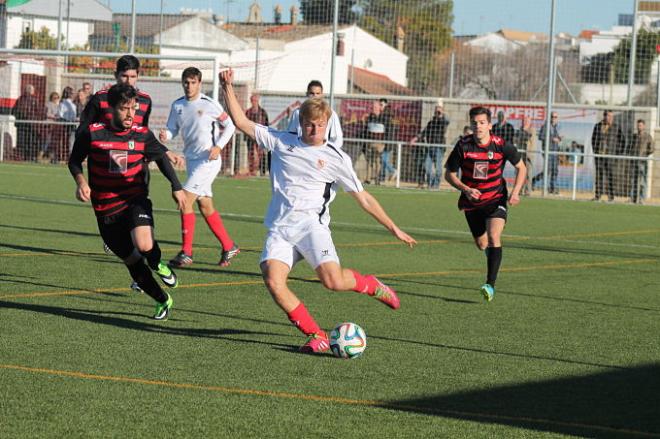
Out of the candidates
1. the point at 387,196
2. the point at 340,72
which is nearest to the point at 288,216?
the point at 387,196

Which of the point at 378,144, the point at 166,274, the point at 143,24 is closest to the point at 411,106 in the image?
the point at 378,144

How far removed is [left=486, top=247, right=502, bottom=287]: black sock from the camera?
36.7ft

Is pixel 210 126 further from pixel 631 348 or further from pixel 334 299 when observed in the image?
pixel 631 348

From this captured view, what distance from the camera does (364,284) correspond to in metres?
8.42

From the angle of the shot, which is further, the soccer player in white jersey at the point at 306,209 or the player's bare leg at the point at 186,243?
the player's bare leg at the point at 186,243

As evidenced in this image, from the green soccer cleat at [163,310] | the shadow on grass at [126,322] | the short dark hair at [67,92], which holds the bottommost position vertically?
the shadow on grass at [126,322]

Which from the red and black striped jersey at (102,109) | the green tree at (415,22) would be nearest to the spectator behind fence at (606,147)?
the green tree at (415,22)

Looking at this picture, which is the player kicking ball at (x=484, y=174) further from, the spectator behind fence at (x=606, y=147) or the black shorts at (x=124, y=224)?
the spectator behind fence at (x=606, y=147)

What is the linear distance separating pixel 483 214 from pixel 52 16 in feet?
93.5

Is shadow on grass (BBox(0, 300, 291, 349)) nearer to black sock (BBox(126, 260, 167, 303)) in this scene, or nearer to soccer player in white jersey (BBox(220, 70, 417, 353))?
black sock (BBox(126, 260, 167, 303))

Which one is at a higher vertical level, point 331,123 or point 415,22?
point 415,22

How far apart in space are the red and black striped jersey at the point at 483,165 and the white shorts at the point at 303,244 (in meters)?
3.84

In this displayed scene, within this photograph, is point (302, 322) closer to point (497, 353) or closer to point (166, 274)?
point (497, 353)

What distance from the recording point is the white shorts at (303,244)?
816cm
